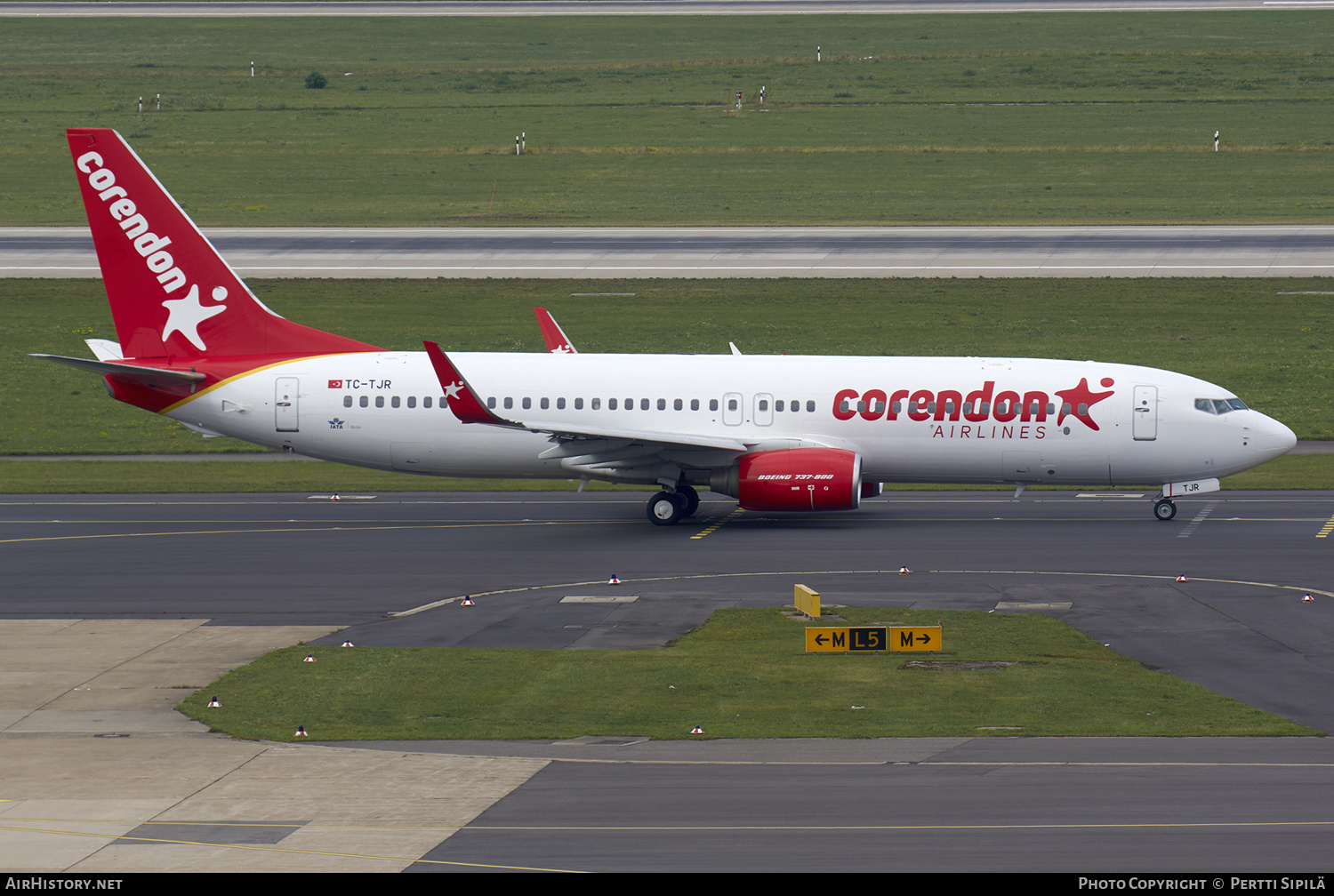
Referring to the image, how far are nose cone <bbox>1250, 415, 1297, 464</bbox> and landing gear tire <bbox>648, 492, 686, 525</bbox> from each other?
47.4 ft

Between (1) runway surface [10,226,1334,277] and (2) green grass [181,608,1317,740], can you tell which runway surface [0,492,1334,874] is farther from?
(1) runway surface [10,226,1334,277]

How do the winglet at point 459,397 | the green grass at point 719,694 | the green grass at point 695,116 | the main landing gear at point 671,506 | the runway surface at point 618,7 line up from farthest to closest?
the runway surface at point 618,7 < the green grass at point 695,116 < the main landing gear at point 671,506 < the winglet at point 459,397 < the green grass at point 719,694

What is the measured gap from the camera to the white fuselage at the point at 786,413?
3916 centimetres

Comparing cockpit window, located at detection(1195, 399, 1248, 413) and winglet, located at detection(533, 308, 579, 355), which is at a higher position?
winglet, located at detection(533, 308, 579, 355)

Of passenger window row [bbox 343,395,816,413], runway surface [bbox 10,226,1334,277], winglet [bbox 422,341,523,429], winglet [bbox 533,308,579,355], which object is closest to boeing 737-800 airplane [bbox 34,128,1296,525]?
passenger window row [bbox 343,395,816,413]

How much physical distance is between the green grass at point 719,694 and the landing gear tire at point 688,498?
12.4 m

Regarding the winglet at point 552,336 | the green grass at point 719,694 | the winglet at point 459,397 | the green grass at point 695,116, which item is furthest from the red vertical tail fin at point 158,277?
the green grass at point 695,116

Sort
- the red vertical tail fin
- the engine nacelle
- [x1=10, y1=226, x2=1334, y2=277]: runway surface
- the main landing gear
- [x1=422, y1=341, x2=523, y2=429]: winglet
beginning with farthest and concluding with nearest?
[x1=10, y1=226, x2=1334, y2=277]: runway surface, the red vertical tail fin, the main landing gear, the engine nacelle, [x1=422, y1=341, x2=523, y2=429]: winglet

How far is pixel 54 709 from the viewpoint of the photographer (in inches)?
920

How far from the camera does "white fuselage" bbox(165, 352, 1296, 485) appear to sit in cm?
3916

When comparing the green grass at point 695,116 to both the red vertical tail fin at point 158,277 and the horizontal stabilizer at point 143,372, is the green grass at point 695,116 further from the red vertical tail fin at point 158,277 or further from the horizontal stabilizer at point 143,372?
the horizontal stabilizer at point 143,372

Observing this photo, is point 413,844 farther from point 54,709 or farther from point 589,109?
point 589,109

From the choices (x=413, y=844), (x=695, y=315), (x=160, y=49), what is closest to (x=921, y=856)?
(x=413, y=844)

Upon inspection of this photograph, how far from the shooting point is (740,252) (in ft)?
251
